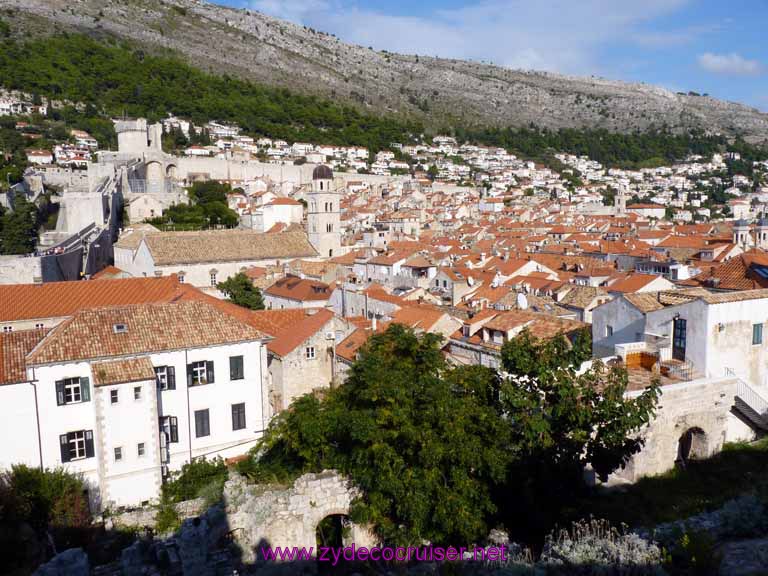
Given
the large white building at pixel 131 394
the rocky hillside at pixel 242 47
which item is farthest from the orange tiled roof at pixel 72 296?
the rocky hillside at pixel 242 47

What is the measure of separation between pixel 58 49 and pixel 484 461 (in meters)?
129

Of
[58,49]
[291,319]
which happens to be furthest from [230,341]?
[58,49]

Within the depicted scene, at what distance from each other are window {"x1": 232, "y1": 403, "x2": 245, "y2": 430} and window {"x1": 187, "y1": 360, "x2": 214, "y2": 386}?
51.9 inches

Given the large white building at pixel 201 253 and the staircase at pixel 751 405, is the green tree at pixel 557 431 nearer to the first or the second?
the staircase at pixel 751 405

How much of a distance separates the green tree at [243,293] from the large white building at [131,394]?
53.7ft

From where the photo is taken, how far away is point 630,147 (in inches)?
7175

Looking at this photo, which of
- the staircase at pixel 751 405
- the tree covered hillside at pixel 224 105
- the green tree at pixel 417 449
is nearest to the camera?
the green tree at pixel 417 449

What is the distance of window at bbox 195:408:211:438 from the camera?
2102cm

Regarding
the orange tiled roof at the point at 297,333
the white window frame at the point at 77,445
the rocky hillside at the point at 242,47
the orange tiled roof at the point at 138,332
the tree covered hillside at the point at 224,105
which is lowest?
the white window frame at the point at 77,445

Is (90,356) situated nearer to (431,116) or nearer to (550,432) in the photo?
(550,432)

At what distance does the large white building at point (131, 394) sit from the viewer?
60.0ft

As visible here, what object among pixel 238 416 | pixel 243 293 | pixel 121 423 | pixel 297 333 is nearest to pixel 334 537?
pixel 121 423

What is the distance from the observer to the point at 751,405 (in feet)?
49.3

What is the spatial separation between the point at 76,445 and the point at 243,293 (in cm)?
2087
